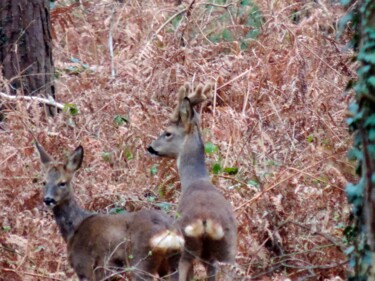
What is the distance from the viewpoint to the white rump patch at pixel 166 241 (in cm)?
686

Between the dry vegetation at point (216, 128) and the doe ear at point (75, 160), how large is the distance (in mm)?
522

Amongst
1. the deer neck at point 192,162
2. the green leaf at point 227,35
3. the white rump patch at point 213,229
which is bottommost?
the green leaf at point 227,35

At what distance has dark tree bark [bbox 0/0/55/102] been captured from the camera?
1078cm

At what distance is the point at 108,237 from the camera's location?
7254 mm

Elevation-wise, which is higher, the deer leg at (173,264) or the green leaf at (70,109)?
the deer leg at (173,264)

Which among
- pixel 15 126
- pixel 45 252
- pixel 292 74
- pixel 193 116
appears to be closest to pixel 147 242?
pixel 45 252

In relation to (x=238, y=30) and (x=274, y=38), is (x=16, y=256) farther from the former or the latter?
(x=238, y=30)

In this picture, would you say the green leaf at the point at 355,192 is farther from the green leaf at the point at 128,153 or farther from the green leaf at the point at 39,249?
the green leaf at the point at 128,153

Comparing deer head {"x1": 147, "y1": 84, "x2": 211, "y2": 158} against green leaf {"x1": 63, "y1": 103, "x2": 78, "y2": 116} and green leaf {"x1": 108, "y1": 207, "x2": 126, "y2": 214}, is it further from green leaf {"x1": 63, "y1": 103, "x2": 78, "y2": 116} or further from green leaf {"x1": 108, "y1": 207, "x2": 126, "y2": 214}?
green leaf {"x1": 63, "y1": 103, "x2": 78, "y2": 116}

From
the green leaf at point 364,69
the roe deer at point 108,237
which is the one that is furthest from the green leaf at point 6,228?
the green leaf at point 364,69

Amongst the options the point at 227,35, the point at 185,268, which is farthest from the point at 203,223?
the point at 227,35

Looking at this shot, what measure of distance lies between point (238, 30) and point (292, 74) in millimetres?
1947

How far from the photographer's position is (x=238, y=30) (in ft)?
42.4

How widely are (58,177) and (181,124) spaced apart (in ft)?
5.07
